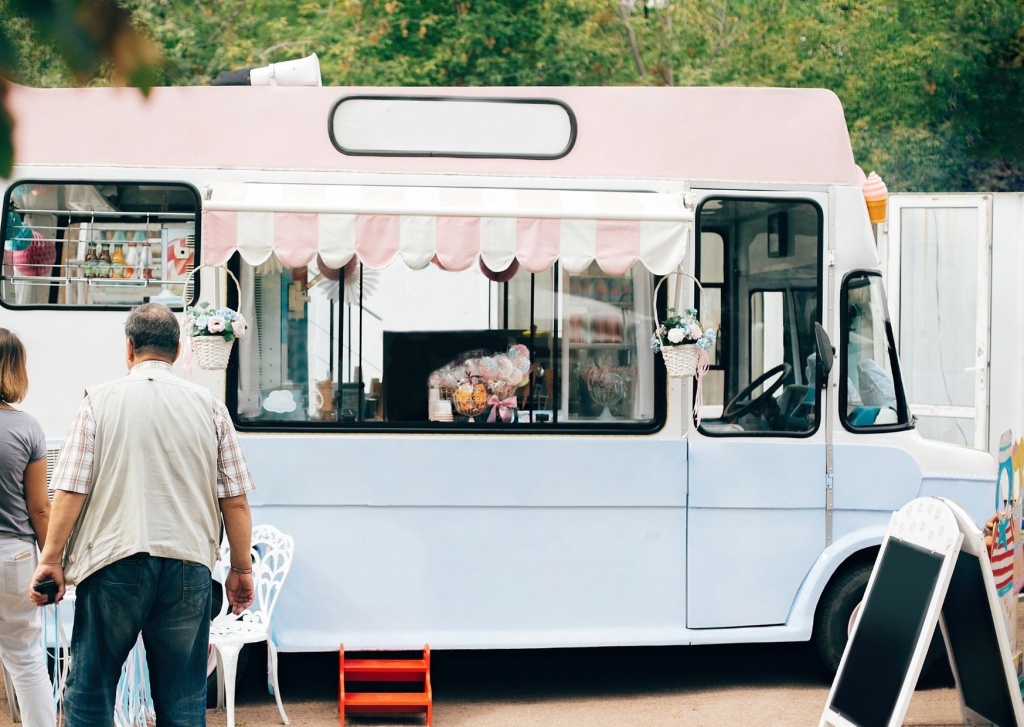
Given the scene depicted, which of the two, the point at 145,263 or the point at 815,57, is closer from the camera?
the point at 145,263

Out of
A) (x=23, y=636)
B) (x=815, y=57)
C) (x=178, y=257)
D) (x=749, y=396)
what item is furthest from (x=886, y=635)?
(x=815, y=57)

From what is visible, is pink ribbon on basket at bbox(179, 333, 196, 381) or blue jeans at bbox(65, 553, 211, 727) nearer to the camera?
blue jeans at bbox(65, 553, 211, 727)

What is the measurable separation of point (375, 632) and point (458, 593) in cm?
44

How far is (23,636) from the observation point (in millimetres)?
4410

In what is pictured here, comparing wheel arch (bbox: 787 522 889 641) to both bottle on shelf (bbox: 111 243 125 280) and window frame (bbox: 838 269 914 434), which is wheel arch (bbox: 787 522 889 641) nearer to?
window frame (bbox: 838 269 914 434)

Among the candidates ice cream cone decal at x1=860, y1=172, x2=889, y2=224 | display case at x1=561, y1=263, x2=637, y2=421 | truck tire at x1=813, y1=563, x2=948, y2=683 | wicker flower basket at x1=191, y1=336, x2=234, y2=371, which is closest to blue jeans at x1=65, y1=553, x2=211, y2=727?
wicker flower basket at x1=191, y1=336, x2=234, y2=371

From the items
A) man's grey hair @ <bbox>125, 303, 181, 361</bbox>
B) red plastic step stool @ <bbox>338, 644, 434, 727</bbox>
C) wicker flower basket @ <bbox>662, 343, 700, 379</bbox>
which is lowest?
red plastic step stool @ <bbox>338, 644, 434, 727</bbox>

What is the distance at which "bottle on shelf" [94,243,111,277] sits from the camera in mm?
5680

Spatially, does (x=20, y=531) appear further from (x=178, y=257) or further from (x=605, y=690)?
(x=605, y=690)

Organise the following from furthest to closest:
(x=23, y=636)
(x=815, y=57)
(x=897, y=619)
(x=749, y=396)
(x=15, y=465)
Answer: (x=815, y=57) → (x=749, y=396) → (x=897, y=619) → (x=23, y=636) → (x=15, y=465)

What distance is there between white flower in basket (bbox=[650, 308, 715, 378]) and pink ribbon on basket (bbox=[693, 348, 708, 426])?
0.08 ft

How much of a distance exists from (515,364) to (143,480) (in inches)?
91.8

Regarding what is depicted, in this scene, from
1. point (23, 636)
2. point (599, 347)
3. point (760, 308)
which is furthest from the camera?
point (760, 308)

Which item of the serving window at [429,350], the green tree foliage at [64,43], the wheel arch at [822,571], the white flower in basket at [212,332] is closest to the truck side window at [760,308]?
the serving window at [429,350]
